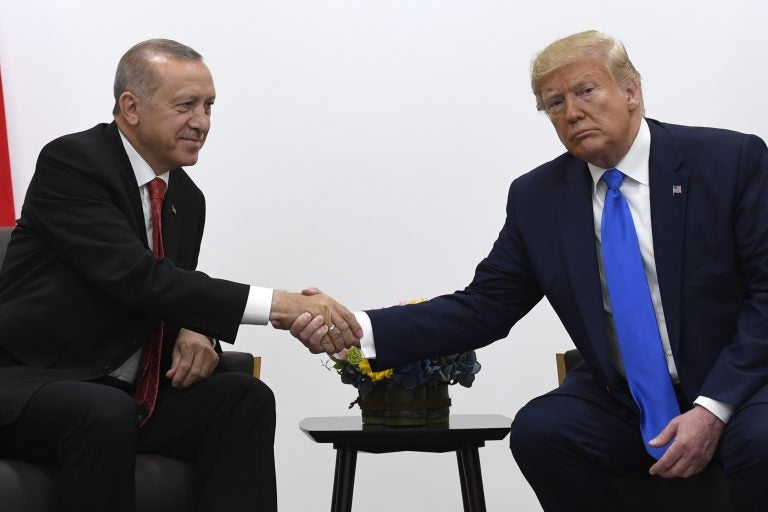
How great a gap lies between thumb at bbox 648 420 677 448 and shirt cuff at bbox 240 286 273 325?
1.00 meters

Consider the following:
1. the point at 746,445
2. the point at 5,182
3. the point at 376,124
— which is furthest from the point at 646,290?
the point at 5,182

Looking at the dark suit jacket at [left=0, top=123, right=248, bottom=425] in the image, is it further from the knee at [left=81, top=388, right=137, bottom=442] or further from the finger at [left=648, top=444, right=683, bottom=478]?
the finger at [left=648, top=444, right=683, bottom=478]

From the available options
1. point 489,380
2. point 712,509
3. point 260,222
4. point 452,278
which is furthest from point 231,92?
point 712,509

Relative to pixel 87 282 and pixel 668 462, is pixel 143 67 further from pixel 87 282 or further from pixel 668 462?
pixel 668 462

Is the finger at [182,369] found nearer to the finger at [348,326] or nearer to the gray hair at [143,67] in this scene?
the finger at [348,326]

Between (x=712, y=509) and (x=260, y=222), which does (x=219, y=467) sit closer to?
(x=712, y=509)

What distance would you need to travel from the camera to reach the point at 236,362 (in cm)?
290

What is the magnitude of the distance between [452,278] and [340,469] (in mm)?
1171

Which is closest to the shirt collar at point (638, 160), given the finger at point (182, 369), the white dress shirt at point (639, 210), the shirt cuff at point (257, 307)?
the white dress shirt at point (639, 210)

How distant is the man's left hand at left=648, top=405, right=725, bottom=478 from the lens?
7.62ft

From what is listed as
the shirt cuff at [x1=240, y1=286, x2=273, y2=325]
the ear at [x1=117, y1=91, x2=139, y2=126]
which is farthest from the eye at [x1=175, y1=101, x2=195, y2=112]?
the shirt cuff at [x1=240, y1=286, x2=273, y2=325]

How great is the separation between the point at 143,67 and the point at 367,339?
918 mm

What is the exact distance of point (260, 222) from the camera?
396 cm

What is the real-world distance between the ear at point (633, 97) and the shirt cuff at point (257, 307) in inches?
40.5
